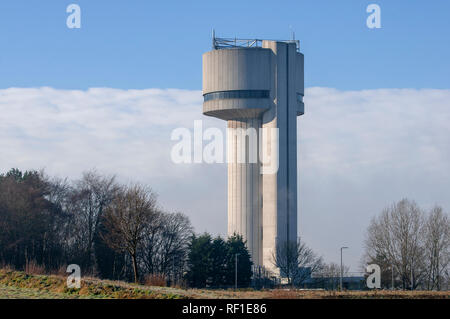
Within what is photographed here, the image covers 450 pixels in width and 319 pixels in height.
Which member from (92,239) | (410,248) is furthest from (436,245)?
(92,239)

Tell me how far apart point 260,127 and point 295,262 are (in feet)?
59.7

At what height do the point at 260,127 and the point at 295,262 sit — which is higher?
the point at 260,127

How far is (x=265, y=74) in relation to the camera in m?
93.8

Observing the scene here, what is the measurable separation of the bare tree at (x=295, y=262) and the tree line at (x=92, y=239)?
190 inches

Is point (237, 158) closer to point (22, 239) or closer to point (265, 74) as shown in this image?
point (265, 74)

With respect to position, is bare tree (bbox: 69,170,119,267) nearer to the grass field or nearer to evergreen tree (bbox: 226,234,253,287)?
evergreen tree (bbox: 226,234,253,287)

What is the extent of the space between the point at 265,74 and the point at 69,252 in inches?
1272

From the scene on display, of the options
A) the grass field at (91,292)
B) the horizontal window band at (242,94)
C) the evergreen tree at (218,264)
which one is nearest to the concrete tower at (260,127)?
the horizontal window band at (242,94)

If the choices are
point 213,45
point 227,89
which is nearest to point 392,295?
point 227,89

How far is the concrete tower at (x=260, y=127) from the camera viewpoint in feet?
306

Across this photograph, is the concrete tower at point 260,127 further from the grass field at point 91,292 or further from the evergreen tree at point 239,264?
the grass field at point 91,292

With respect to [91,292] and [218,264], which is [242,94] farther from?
[91,292]

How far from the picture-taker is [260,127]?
96125 mm

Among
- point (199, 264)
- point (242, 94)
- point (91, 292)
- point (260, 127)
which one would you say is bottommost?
point (91, 292)
